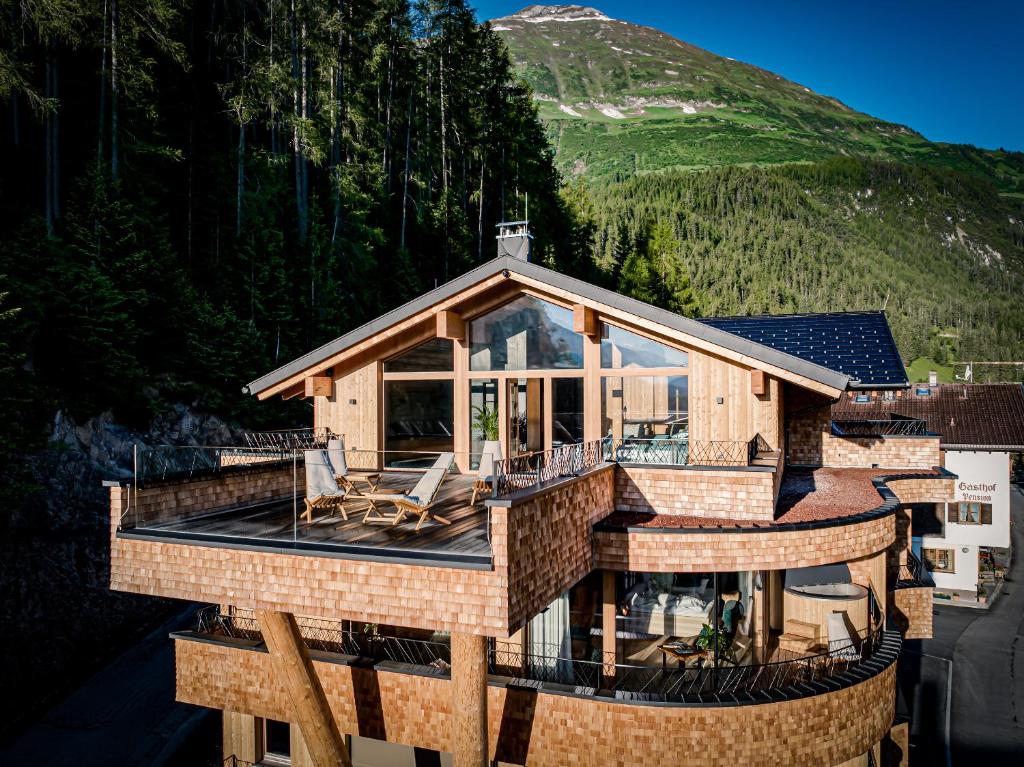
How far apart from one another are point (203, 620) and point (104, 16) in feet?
65.0

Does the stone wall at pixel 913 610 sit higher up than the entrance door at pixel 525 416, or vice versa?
the entrance door at pixel 525 416

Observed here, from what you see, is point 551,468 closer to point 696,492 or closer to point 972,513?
point 696,492

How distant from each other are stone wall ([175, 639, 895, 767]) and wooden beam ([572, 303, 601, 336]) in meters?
5.76

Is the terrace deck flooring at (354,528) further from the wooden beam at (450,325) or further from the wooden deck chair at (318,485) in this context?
the wooden beam at (450,325)

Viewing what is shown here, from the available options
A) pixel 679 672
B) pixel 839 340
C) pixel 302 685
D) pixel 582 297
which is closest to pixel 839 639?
pixel 679 672

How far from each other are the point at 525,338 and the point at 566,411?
1.55 metres

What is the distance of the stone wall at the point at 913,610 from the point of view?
12.9 meters

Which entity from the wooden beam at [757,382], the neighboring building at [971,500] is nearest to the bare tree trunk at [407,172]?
the neighboring building at [971,500]

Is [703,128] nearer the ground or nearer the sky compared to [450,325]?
nearer the sky

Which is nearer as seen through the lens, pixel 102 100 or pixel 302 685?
pixel 302 685

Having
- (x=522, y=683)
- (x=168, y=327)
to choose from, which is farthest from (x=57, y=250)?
(x=522, y=683)

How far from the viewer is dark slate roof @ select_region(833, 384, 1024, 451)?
31.0 meters

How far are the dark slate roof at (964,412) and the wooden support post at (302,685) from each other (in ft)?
92.6

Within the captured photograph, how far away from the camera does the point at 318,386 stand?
13.1 meters
